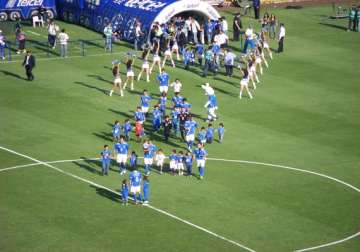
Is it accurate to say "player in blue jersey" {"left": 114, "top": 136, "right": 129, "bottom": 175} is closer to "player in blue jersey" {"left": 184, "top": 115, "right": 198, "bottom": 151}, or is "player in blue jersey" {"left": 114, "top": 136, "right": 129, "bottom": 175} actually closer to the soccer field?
the soccer field

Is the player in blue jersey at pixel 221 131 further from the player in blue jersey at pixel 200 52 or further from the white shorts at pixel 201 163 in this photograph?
the player in blue jersey at pixel 200 52

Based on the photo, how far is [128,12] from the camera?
79438 millimetres

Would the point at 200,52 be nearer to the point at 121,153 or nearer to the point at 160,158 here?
the point at 160,158

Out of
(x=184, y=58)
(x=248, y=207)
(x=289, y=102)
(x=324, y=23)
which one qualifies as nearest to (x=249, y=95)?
(x=289, y=102)

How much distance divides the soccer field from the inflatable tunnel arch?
2.81m

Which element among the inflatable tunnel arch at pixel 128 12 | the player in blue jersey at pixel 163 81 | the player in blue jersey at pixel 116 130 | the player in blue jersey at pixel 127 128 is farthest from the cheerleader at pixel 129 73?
the inflatable tunnel arch at pixel 128 12

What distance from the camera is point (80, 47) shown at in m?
78.0

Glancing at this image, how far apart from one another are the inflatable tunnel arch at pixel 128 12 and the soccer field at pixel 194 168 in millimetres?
2808

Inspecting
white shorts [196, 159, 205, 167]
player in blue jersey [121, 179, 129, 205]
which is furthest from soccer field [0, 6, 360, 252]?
white shorts [196, 159, 205, 167]

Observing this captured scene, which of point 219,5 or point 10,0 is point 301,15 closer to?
point 219,5

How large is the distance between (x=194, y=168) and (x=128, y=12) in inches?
1161

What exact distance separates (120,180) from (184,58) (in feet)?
80.2

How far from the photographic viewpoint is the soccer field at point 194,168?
43656 mm

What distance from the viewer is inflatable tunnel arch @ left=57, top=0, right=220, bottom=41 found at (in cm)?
7731
